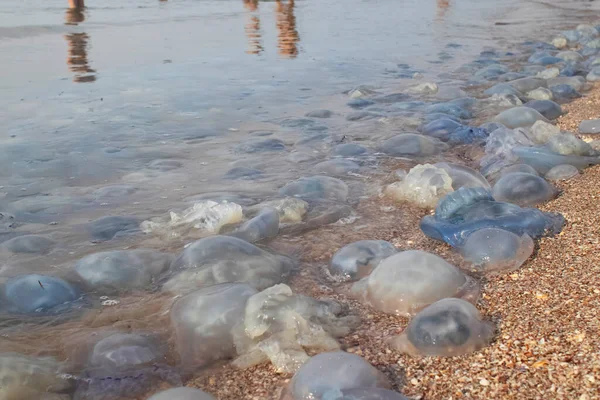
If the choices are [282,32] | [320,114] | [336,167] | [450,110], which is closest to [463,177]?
[336,167]

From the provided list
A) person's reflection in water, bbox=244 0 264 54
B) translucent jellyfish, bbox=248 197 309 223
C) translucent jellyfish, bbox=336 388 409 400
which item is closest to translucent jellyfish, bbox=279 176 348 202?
translucent jellyfish, bbox=248 197 309 223

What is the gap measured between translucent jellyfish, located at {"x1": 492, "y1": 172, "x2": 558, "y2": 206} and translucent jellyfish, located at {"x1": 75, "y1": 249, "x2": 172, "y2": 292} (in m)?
1.32

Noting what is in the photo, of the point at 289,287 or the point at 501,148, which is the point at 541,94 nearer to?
the point at 501,148

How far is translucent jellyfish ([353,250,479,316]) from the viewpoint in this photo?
5.28 feet

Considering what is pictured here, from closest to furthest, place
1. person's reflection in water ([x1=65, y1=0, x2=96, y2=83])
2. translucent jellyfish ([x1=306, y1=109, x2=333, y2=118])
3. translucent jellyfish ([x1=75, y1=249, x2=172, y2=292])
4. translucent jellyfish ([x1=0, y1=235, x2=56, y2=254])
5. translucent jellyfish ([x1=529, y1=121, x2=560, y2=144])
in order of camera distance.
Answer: translucent jellyfish ([x1=75, y1=249, x2=172, y2=292]) → translucent jellyfish ([x1=0, y1=235, x2=56, y2=254]) → translucent jellyfish ([x1=529, y1=121, x2=560, y2=144]) → translucent jellyfish ([x1=306, y1=109, x2=333, y2=118]) → person's reflection in water ([x1=65, y1=0, x2=96, y2=83])

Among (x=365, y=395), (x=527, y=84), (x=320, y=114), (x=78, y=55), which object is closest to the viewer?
(x=365, y=395)

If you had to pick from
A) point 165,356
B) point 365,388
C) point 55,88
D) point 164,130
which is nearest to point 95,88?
point 55,88

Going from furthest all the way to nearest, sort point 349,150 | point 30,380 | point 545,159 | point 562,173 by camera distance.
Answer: point 349,150 → point 545,159 → point 562,173 → point 30,380

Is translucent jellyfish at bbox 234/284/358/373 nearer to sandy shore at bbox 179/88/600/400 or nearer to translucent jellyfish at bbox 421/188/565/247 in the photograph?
sandy shore at bbox 179/88/600/400

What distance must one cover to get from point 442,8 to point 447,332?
12.8 metres

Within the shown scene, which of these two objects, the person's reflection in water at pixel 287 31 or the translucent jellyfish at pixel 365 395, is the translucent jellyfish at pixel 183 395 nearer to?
the translucent jellyfish at pixel 365 395

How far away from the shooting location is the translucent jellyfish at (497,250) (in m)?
1.81

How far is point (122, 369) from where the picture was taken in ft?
4.71

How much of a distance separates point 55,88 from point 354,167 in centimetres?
312
